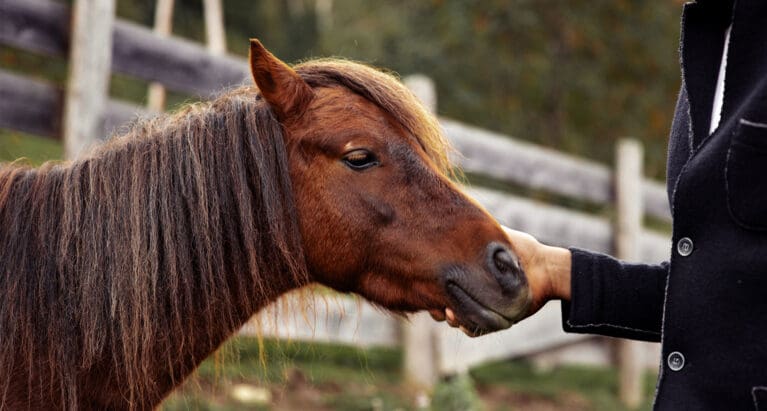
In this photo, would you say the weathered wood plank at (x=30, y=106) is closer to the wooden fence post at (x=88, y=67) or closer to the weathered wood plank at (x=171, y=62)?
the wooden fence post at (x=88, y=67)

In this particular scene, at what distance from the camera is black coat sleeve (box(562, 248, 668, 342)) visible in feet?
8.09

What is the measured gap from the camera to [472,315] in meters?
2.59

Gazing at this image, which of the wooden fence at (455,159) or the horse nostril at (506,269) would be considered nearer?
the horse nostril at (506,269)

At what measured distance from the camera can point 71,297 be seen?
2.53 m

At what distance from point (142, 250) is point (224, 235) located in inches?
9.8

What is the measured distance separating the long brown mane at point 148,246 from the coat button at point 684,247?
101 cm

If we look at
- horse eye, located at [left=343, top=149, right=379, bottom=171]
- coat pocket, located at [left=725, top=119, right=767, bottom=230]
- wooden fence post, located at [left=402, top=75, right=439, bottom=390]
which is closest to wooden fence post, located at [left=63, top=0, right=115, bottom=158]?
wooden fence post, located at [left=402, top=75, right=439, bottom=390]

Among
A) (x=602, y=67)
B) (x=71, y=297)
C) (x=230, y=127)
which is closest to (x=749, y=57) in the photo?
(x=230, y=127)

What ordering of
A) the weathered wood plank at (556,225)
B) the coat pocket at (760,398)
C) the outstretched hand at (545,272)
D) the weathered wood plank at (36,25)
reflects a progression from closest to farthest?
the coat pocket at (760,398), the outstretched hand at (545,272), the weathered wood plank at (36,25), the weathered wood plank at (556,225)

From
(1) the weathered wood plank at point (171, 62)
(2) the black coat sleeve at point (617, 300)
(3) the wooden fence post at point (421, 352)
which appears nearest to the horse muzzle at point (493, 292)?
(2) the black coat sleeve at point (617, 300)

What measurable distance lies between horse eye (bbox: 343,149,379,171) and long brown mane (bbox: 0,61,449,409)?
7.0 inches

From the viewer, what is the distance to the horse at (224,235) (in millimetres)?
2521

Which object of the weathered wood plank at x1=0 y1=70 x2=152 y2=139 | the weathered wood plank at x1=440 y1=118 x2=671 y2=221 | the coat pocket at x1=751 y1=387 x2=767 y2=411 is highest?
the weathered wood plank at x1=440 y1=118 x2=671 y2=221

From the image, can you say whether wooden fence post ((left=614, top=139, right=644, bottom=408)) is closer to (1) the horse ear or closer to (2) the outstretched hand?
(2) the outstretched hand
